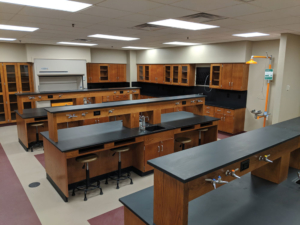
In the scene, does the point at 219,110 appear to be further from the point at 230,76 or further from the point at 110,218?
the point at 110,218

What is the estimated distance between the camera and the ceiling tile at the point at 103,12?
3133 millimetres

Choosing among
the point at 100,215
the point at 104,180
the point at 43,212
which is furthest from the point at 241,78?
the point at 43,212

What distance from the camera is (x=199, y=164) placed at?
1606mm

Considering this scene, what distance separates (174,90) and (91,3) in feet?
21.9

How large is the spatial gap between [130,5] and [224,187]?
2.39m

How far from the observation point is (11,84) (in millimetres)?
7965

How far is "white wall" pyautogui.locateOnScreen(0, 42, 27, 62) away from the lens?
762cm

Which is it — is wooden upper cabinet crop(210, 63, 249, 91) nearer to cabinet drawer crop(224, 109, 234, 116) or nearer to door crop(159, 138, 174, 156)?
cabinet drawer crop(224, 109, 234, 116)

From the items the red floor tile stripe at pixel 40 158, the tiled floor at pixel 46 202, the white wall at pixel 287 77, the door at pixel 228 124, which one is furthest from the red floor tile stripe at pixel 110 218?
the door at pixel 228 124

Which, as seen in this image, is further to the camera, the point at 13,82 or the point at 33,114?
the point at 13,82

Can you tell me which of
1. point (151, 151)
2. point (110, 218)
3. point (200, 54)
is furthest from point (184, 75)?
point (110, 218)

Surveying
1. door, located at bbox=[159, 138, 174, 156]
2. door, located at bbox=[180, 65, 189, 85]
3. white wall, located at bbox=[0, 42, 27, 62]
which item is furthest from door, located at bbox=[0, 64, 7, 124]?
door, located at bbox=[159, 138, 174, 156]

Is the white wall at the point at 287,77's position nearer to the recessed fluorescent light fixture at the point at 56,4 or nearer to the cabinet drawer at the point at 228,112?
the cabinet drawer at the point at 228,112

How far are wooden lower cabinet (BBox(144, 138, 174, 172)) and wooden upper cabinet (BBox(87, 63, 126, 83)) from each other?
6.07 m
